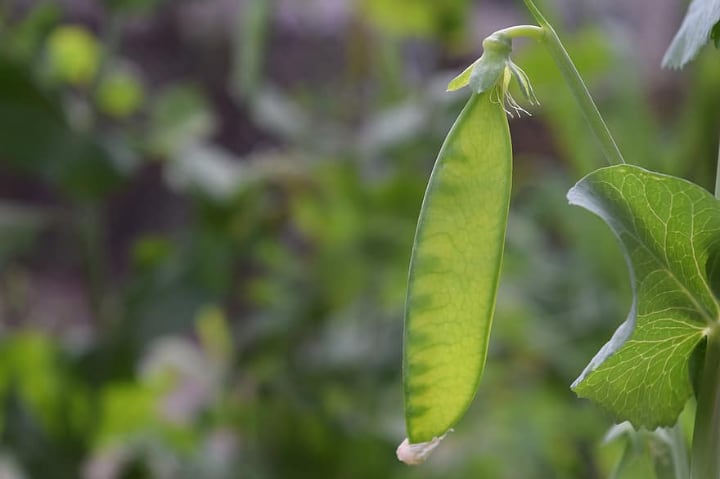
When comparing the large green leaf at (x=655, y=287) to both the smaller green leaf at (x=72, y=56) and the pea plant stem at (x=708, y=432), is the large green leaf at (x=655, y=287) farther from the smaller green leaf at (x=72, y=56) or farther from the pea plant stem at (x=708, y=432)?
the smaller green leaf at (x=72, y=56)

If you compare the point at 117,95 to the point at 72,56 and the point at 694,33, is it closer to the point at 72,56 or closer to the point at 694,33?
the point at 72,56

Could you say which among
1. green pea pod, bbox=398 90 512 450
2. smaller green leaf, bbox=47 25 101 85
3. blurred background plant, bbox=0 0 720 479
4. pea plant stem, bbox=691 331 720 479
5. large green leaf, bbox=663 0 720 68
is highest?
large green leaf, bbox=663 0 720 68

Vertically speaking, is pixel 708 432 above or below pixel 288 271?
above

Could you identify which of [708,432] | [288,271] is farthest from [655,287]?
[288,271]

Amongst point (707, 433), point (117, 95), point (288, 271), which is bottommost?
point (288, 271)

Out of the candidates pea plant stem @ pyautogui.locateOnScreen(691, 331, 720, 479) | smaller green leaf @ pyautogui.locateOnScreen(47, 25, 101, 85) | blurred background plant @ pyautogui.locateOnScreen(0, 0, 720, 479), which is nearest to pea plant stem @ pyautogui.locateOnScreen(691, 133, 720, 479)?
pea plant stem @ pyautogui.locateOnScreen(691, 331, 720, 479)

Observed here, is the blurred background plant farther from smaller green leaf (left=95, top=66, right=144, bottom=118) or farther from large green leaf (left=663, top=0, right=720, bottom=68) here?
large green leaf (left=663, top=0, right=720, bottom=68)
